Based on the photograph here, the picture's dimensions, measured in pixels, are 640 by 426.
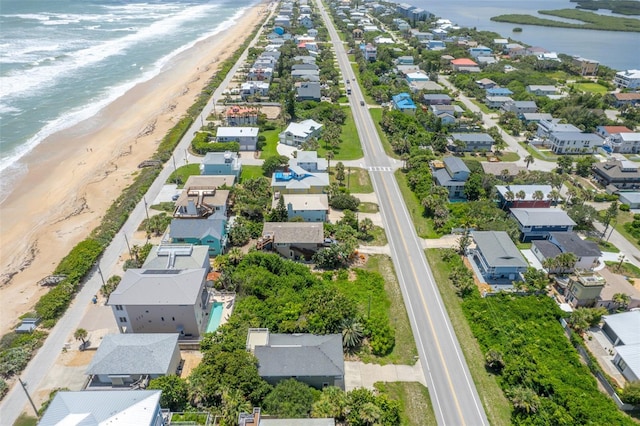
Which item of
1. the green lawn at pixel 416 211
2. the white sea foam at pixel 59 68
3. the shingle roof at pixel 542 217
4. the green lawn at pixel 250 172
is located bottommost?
the green lawn at pixel 416 211

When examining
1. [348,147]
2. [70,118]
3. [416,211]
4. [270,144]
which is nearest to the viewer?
[416,211]

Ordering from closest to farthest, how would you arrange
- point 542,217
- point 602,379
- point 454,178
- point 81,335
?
point 602,379
point 81,335
point 542,217
point 454,178

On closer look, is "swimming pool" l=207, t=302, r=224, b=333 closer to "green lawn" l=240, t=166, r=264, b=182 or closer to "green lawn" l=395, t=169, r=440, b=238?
"green lawn" l=395, t=169, r=440, b=238

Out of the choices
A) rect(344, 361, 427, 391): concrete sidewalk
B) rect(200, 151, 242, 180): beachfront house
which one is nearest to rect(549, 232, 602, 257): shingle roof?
rect(344, 361, 427, 391): concrete sidewalk

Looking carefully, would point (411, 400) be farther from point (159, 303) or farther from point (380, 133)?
point (380, 133)

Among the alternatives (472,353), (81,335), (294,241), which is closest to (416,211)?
(294,241)

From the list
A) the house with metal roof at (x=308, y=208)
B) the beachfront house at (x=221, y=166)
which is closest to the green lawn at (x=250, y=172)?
the beachfront house at (x=221, y=166)

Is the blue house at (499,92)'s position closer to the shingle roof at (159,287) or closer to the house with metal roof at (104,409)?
the shingle roof at (159,287)
